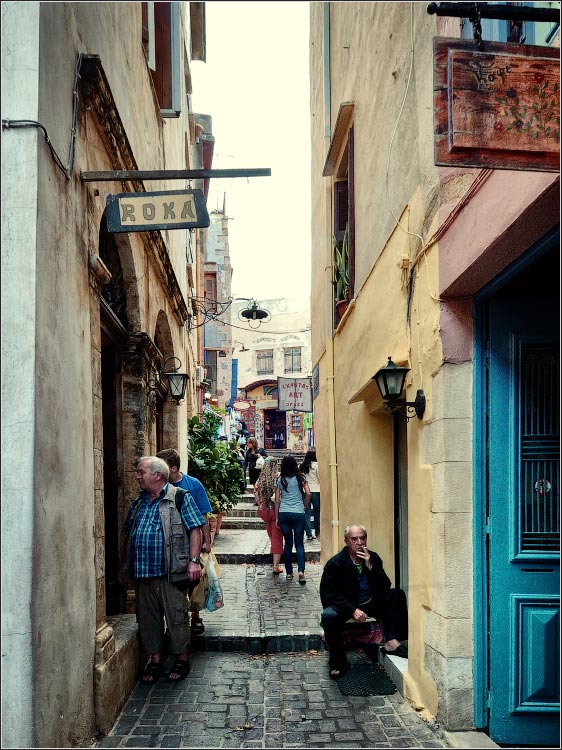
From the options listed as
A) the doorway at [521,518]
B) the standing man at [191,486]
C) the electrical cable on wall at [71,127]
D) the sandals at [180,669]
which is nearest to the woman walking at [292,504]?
the standing man at [191,486]

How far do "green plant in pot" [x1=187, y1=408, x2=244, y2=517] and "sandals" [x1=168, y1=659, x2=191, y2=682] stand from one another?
6.27 m

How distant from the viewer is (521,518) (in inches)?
163

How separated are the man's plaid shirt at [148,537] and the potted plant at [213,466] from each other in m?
6.34

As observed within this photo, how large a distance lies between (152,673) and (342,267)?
5.52 meters

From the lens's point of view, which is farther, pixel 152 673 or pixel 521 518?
pixel 152 673

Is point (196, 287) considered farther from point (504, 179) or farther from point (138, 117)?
point (504, 179)

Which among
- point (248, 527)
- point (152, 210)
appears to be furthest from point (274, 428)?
point (152, 210)

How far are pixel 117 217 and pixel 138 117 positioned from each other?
9.56 ft

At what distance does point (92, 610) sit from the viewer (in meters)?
4.27

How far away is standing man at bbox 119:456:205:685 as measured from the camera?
17.2ft

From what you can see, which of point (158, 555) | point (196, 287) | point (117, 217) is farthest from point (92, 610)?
point (196, 287)

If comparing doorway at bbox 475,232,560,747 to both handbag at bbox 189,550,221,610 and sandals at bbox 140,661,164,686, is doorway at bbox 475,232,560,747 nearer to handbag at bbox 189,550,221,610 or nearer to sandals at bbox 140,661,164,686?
sandals at bbox 140,661,164,686

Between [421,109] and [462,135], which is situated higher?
[421,109]

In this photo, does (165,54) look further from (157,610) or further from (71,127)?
(157,610)
